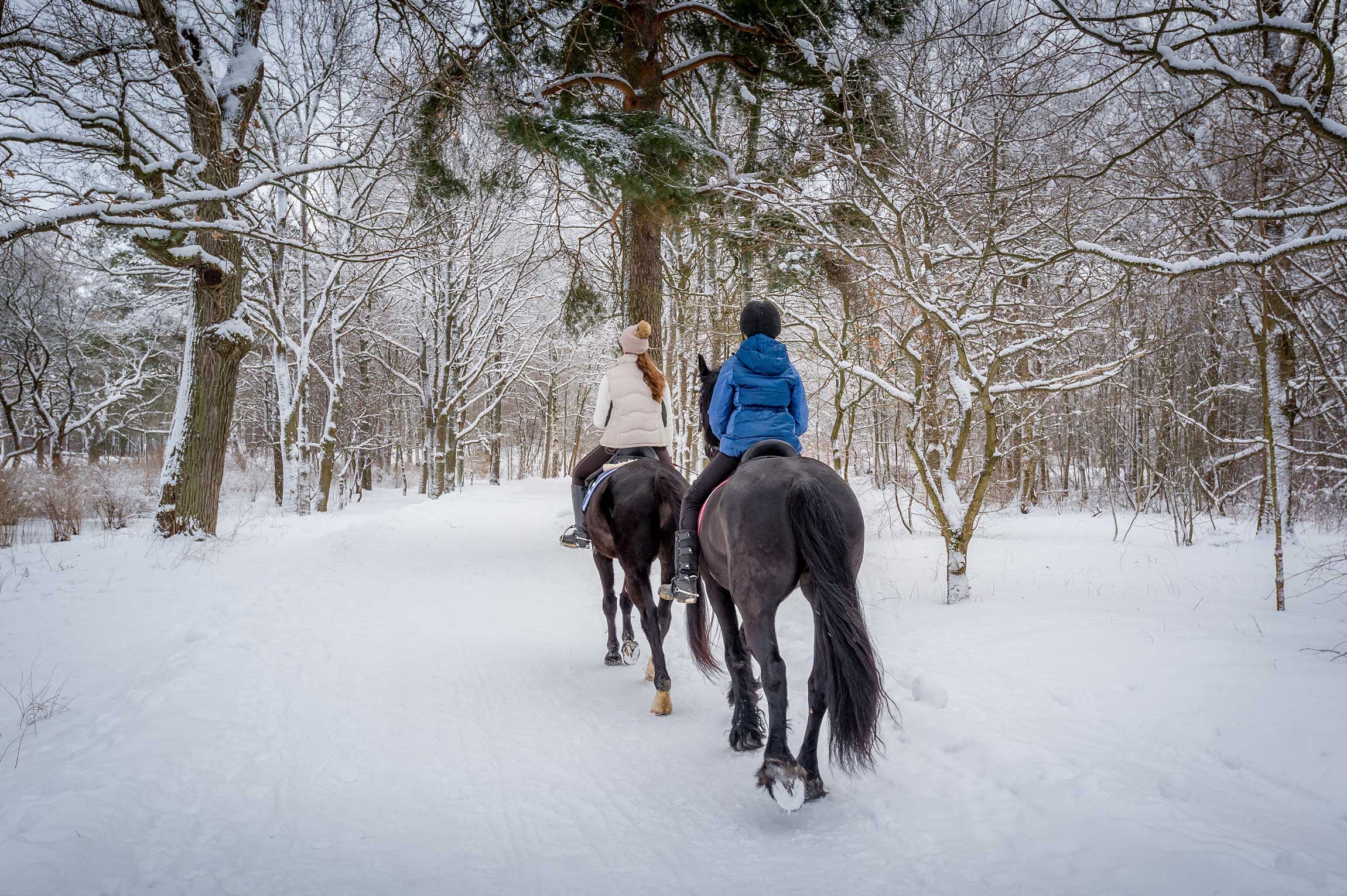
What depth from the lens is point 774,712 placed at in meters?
3.34

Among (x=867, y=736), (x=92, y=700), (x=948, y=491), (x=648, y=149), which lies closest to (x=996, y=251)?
(x=948, y=491)

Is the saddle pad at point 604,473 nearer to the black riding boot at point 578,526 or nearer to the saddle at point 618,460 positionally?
the saddle at point 618,460

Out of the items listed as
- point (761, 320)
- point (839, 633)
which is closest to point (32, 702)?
point (839, 633)

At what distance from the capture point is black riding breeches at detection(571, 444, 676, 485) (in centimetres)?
614

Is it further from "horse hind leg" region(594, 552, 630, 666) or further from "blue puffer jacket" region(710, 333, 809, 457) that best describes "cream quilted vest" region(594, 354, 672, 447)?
"blue puffer jacket" region(710, 333, 809, 457)

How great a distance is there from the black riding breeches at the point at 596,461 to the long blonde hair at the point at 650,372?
503 millimetres

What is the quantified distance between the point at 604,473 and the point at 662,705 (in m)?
2.05

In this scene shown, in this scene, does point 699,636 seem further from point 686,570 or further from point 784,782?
point 784,782

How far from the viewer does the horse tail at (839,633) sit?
318cm

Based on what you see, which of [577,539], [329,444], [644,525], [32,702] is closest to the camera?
[32,702]

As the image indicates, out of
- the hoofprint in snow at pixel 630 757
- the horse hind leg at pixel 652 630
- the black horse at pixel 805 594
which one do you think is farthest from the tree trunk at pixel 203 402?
the black horse at pixel 805 594

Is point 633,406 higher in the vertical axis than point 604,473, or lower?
higher

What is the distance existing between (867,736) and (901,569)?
20.8 feet

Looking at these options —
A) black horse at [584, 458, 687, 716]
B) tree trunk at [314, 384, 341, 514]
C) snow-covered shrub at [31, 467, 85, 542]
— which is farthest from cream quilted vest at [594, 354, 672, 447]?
tree trunk at [314, 384, 341, 514]
